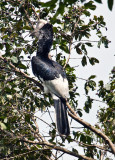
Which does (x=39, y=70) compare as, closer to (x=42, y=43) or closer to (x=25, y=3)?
(x=42, y=43)

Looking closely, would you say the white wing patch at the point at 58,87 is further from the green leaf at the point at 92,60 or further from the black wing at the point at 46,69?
the green leaf at the point at 92,60

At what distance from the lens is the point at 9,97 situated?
2.74 metres

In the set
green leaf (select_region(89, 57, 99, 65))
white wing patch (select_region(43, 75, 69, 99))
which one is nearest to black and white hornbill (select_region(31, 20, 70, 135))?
white wing patch (select_region(43, 75, 69, 99))

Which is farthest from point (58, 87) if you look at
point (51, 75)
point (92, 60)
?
point (92, 60)

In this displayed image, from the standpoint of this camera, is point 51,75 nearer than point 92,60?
No

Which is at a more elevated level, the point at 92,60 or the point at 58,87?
the point at 92,60

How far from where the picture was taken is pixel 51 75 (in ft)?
11.8

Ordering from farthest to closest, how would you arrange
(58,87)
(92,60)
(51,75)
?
(51,75) → (58,87) → (92,60)

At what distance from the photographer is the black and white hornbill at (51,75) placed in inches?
127

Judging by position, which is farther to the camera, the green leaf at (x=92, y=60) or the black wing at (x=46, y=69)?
the black wing at (x=46, y=69)

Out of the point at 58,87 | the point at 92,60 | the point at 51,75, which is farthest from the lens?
the point at 51,75

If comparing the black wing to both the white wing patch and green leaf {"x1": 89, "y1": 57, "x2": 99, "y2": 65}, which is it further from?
green leaf {"x1": 89, "y1": 57, "x2": 99, "y2": 65}

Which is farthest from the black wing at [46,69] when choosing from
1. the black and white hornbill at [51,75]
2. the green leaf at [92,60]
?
the green leaf at [92,60]

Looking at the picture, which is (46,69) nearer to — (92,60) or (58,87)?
(58,87)
